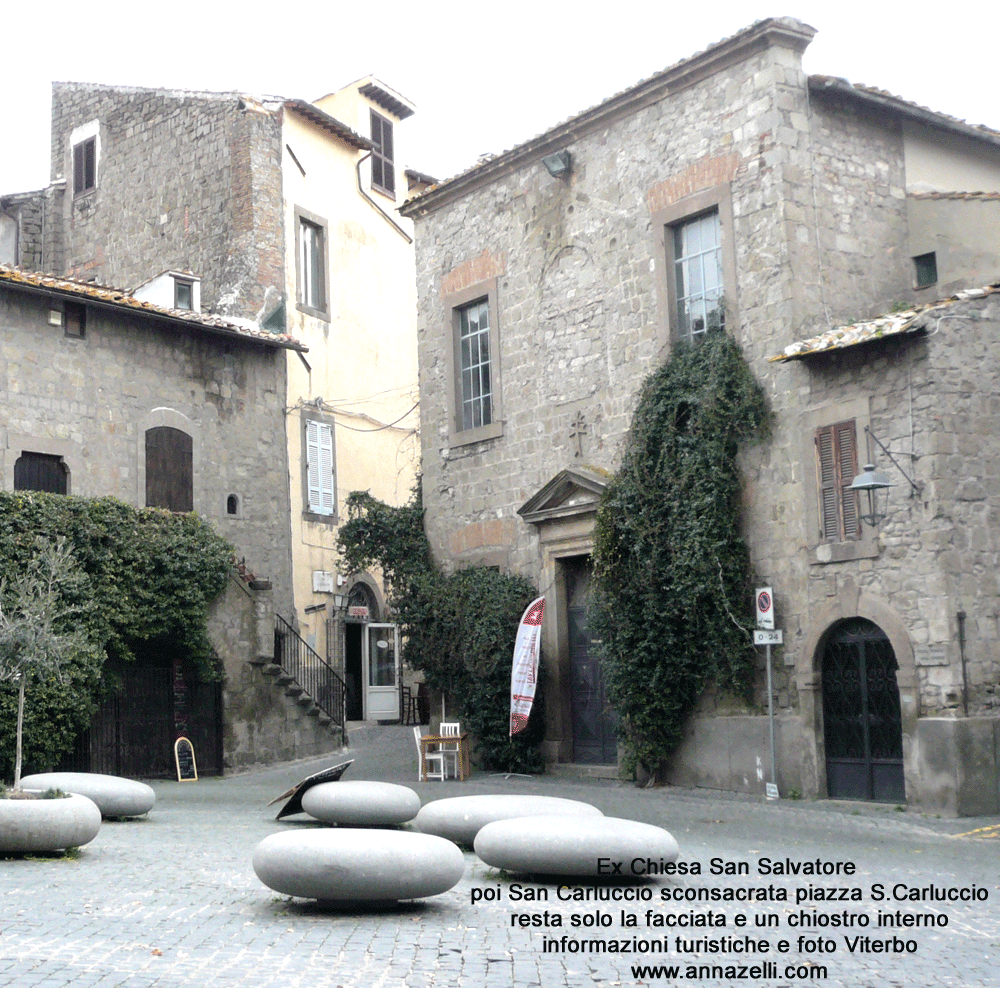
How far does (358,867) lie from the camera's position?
23.2 feet

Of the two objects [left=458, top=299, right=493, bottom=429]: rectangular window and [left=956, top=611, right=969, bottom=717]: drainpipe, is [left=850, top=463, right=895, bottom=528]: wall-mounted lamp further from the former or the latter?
[left=458, top=299, right=493, bottom=429]: rectangular window

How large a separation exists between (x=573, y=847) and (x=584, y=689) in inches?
406

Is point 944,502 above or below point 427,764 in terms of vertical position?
above

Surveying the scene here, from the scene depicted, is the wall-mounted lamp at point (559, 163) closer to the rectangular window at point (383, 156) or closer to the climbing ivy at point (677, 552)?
the climbing ivy at point (677, 552)

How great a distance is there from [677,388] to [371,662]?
1405 cm

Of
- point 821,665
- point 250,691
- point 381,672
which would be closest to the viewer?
point 821,665

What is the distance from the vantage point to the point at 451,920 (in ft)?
23.9

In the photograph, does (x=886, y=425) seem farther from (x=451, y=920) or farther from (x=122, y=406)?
(x=122, y=406)

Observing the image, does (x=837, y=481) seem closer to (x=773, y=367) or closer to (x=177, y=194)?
(x=773, y=367)

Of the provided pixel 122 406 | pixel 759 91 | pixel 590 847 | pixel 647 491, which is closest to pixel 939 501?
pixel 647 491

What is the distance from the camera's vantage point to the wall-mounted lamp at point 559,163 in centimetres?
1836

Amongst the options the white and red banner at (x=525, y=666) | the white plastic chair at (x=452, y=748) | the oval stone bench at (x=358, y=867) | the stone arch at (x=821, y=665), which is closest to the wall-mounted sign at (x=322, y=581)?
the white plastic chair at (x=452, y=748)

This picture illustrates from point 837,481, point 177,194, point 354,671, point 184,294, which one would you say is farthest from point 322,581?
point 837,481

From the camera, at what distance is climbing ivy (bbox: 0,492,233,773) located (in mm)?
17172
